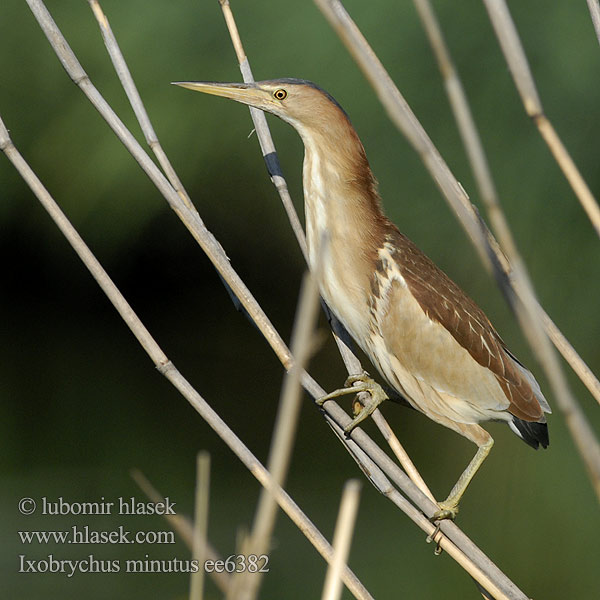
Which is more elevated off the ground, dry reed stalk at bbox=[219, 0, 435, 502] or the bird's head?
the bird's head

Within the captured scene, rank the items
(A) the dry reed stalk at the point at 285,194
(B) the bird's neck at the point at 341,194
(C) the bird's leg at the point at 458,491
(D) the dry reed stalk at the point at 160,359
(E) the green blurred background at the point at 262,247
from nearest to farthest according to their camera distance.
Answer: (D) the dry reed stalk at the point at 160,359 → (A) the dry reed stalk at the point at 285,194 → (C) the bird's leg at the point at 458,491 → (B) the bird's neck at the point at 341,194 → (E) the green blurred background at the point at 262,247

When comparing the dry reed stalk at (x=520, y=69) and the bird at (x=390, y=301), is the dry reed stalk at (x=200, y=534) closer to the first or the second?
the dry reed stalk at (x=520, y=69)

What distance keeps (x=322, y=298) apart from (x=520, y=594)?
57 centimetres

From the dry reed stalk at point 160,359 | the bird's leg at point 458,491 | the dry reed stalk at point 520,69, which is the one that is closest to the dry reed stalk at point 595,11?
the dry reed stalk at point 520,69

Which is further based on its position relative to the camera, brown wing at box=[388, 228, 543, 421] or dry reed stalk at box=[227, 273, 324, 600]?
brown wing at box=[388, 228, 543, 421]

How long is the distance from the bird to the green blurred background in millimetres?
1153

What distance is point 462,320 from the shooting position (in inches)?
54.0

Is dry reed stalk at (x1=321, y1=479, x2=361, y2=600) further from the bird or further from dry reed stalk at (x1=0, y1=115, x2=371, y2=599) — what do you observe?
the bird

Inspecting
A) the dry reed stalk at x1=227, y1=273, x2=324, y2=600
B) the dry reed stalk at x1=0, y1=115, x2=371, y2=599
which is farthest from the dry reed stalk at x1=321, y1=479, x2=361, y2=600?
the dry reed stalk at x1=0, y1=115, x2=371, y2=599

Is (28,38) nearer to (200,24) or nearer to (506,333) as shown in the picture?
(200,24)

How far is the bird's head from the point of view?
127 centimetres

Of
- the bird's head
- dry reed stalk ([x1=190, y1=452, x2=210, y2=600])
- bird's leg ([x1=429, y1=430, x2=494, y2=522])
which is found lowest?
bird's leg ([x1=429, y1=430, x2=494, y2=522])

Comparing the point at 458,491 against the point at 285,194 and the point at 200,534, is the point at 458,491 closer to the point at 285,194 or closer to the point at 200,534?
the point at 285,194

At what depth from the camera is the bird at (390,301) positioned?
1.32 meters
